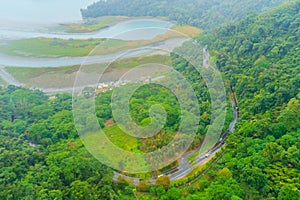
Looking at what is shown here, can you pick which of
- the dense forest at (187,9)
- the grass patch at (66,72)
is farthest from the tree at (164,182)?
the dense forest at (187,9)

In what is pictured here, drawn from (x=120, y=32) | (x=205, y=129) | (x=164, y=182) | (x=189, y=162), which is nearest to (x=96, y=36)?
(x=120, y=32)

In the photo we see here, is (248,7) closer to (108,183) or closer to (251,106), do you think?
(251,106)

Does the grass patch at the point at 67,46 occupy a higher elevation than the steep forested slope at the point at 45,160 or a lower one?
higher

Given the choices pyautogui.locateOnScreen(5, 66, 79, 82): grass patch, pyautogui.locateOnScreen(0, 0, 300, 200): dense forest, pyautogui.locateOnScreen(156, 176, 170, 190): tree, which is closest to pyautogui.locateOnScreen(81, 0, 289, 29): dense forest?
→ pyautogui.locateOnScreen(0, 0, 300, 200): dense forest

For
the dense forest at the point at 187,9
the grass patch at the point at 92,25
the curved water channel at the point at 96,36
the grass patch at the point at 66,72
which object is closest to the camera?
the grass patch at the point at 66,72

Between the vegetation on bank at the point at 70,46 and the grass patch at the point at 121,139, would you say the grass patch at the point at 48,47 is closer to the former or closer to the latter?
the vegetation on bank at the point at 70,46

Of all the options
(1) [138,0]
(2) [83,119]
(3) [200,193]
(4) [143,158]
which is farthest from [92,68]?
(1) [138,0]

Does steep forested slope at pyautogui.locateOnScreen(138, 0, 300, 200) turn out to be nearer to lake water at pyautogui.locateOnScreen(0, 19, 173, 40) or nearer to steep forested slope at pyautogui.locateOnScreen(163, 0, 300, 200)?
steep forested slope at pyautogui.locateOnScreen(163, 0, 300, 200)
